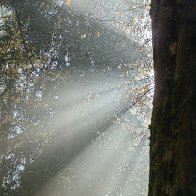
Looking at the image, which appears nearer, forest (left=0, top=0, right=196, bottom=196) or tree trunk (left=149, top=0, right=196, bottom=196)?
tree trunk (left=149, top=0, right=196, bottom=196)

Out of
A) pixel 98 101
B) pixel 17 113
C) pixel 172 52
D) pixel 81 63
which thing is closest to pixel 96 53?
pixel 81 63

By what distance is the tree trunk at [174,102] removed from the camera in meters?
1.70

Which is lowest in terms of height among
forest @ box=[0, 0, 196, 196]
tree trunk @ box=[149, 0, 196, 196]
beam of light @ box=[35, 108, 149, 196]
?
beam of light @ box=[35, 108, 149, 196]

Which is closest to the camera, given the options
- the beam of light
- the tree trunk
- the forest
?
the tree trunk

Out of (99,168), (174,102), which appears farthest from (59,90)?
(174,102)

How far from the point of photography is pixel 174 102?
1847 millimetres

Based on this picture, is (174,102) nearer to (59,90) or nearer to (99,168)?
(59,90)

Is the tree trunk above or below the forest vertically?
above

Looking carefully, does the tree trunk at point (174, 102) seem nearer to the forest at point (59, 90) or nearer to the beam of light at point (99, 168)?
the beam of light at point (99, 168)

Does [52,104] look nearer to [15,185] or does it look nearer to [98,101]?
[98,101]

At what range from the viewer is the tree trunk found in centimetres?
170

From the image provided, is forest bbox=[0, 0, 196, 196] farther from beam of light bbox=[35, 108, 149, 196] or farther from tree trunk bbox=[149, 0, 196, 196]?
tree trunk bbox=[149, 0, 196, 196]

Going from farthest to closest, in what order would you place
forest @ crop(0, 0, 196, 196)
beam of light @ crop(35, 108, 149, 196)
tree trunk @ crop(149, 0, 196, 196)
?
1. beam of light @ crop(35, 108, 149, 196)
2. forest @ crop(0, 0, 196, 196)
3. tree trunk @ crop(149, 0, 196, 196)

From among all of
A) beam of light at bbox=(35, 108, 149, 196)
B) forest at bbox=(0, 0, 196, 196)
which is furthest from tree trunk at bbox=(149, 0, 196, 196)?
forest at bbox=(0, 0, 196, 196)
